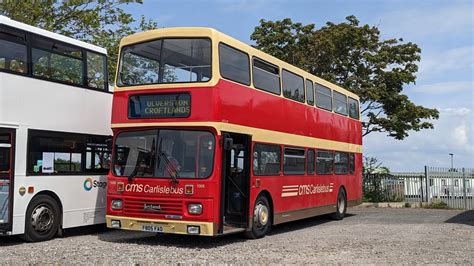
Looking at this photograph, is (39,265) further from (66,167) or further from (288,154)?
(288,154)

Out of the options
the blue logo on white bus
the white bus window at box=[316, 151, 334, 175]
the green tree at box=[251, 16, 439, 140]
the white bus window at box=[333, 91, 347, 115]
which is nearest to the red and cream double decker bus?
the blue logo on white bus

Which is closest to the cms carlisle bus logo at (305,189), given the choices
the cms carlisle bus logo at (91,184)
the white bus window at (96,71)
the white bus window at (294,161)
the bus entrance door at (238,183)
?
the white bus window at (294,161)

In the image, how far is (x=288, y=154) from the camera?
13719 millimetres

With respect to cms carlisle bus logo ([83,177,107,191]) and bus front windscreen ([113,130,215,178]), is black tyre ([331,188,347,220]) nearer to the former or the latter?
cms carlisle bus logo ([83,177,107,191])

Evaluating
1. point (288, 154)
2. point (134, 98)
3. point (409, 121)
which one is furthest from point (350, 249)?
point (409, 121)

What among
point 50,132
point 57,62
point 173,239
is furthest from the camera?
point 57,62

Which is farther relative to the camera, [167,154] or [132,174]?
[132,174]

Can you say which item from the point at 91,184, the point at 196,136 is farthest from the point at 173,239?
the point at 196,136

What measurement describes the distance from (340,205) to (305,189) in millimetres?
3477

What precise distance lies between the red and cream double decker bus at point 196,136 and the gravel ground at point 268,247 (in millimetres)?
534

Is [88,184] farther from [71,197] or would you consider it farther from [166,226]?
[166,226]

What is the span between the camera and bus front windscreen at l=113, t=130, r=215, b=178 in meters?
10.6

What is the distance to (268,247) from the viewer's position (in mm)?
10648

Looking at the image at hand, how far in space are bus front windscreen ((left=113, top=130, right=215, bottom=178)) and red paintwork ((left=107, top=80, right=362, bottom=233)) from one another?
0.16m
